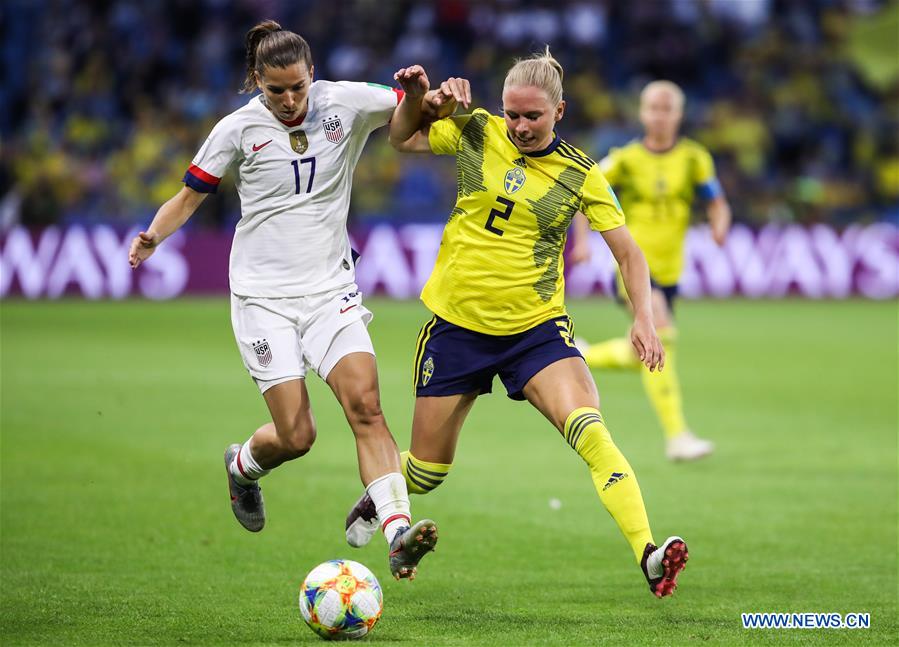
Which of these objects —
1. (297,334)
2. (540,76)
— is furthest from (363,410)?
(540,76)

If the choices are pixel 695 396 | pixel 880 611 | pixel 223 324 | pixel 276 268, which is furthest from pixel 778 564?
pixel 223 324

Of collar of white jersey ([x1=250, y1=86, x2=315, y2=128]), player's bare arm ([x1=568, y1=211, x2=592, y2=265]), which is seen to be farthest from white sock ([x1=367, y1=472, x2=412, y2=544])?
player's bare arm ([x1=568, y1=211, x2=592, y2=265])

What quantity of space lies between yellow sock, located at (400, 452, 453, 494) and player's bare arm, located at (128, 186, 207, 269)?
60.3 inches

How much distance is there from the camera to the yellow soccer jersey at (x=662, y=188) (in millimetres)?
10711

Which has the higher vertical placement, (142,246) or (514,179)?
(514,179)

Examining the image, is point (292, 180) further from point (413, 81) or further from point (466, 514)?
point (466, 514)

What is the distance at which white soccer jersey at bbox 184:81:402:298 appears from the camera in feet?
20.6

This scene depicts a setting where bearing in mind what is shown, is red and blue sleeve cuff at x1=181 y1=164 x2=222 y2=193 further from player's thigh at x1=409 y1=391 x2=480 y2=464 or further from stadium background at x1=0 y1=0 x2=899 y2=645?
stadium background at x1=0 y1=0 x2=899 y2=645

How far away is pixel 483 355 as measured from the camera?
630cm

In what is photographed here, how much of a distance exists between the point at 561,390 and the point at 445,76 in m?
22.0

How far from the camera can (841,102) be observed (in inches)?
1091

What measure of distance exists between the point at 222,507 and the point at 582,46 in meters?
21.1

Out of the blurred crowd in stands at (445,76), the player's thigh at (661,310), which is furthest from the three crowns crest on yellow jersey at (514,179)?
the blurred crowd in stands at (445,76)

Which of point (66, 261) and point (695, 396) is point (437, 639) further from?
point (66, 261)
